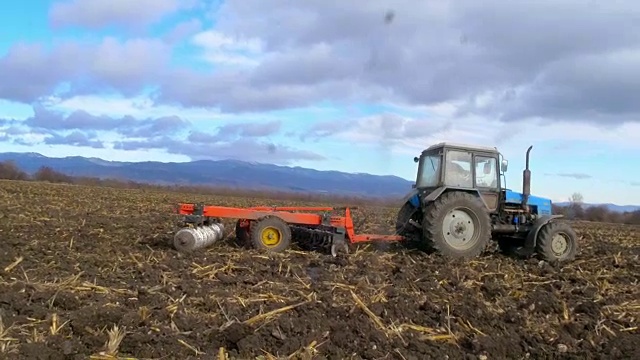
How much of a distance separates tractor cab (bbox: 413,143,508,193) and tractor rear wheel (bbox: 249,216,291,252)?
114 inches

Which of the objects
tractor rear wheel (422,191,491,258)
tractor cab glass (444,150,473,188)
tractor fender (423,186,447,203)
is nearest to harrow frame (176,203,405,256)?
tractor rear wheel (422,191,491,258)

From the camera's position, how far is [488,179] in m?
11.3

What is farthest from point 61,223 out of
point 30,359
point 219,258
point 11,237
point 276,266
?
point 30,359

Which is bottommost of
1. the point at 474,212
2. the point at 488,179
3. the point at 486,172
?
the point at 474,212

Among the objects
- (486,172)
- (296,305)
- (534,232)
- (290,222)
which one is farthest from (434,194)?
(296,305)

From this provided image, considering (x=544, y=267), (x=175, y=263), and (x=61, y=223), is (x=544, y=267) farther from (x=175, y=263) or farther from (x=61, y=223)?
(x=61, y=223)

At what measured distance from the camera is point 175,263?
29.0 ft

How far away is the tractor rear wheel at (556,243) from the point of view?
10.9 metres

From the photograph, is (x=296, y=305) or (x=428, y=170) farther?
(x=428, y=170)

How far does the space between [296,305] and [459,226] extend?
503cm

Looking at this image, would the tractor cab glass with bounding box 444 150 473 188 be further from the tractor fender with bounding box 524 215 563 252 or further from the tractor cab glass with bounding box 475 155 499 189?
the tractor fender with bounding box 524 215 563 252

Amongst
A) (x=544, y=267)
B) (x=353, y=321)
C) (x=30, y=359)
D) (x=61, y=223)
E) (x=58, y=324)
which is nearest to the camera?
(x=30, y=359)

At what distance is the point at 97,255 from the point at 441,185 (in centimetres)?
593

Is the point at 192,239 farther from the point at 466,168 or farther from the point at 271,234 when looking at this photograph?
the point at 466,168
